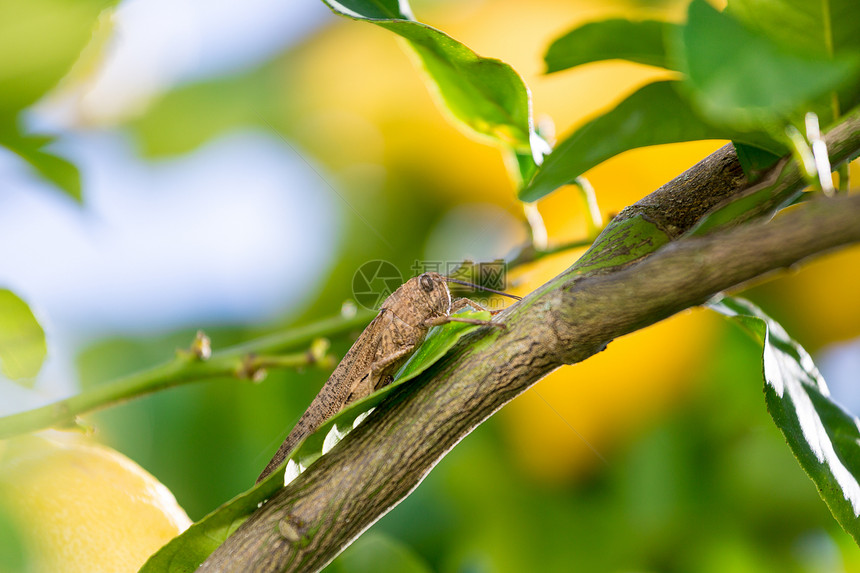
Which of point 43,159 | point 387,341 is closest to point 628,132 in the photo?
A: point 387,341

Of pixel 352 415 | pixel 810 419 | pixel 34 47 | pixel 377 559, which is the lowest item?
pixel 377 559

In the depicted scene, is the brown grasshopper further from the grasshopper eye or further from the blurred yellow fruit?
the blurred yellow fruit

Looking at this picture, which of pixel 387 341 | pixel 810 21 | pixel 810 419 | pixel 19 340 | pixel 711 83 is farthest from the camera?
pixel 387 341

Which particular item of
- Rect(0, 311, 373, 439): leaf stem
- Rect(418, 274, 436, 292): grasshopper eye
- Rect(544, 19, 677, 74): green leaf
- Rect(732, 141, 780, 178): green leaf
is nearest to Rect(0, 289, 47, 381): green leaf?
Rect(0, 311, 373, 439): leaf stem

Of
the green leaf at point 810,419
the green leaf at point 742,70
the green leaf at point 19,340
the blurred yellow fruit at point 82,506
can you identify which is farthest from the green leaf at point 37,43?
the green leaf at point 810,419

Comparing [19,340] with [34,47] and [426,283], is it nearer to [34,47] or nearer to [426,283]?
[34,47]

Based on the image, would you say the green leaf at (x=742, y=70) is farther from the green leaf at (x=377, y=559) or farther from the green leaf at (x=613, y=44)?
the green leaf at (x=377, y=559)
